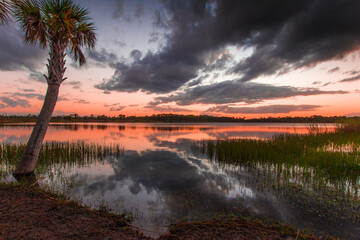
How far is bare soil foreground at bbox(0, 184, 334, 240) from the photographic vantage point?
353 cm

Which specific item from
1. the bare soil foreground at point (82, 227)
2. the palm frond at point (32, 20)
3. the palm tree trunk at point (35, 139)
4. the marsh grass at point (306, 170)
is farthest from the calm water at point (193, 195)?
the palm frond at point (32, 20)

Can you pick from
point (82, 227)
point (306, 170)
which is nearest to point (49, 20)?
point (82, 227)

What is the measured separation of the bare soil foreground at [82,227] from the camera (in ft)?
11.6

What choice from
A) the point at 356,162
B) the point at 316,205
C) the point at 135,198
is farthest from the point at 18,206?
the point at 356,162

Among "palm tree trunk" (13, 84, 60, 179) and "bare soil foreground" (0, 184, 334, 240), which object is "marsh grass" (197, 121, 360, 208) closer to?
"bare soil foreground" (0, 184, 334, 240)

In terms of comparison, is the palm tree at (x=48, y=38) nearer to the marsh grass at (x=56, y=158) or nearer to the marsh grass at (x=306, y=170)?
the marsh grass at (x=56, y=158)

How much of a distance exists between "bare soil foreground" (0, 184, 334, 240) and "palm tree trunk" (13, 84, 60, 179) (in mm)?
4629

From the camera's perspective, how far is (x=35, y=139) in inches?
348

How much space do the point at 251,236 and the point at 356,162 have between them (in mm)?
10860

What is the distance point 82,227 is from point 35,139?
768 centimetres

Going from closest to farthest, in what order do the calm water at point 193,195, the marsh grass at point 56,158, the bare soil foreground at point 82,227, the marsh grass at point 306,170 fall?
the bare soil foreground at point 82,227
the calm water at point 193,195
the marsh grass at point 306,170
the marsh grass at point 56,158

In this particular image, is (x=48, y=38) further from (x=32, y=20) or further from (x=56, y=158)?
(x=56, y=158)

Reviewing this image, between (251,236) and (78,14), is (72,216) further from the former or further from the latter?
(78,14)

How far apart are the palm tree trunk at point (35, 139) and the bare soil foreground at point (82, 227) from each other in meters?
4.63
